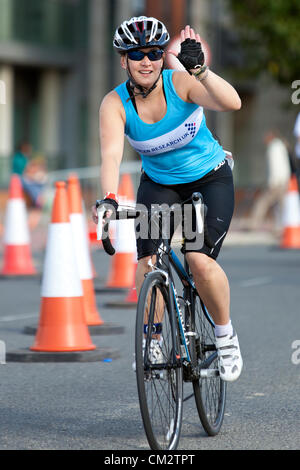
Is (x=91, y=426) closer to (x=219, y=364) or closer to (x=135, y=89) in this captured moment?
(x=219, y=364)

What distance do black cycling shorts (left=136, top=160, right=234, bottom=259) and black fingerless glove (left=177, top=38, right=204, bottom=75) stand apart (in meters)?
0.71

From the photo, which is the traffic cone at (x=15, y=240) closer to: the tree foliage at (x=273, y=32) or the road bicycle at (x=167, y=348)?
the road bicycle at (x=167, y=348)

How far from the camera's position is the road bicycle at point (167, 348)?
486cm

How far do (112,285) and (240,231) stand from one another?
38.2 feet

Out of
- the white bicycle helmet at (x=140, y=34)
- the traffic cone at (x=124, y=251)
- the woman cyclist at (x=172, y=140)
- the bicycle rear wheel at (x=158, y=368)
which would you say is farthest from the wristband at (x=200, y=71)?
the traffic cone at (x=124, y=251)

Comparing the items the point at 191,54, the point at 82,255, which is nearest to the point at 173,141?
the point at 191,54

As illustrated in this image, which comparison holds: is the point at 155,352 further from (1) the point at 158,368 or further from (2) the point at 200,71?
(2) the point at 200,71

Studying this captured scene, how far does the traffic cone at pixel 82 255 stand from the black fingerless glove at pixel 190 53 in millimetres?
4000

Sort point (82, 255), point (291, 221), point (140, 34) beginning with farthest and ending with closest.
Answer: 1. point (291, 221)
2. point (82, 255)
3. point (140, 34)

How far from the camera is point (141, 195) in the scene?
5.66 m

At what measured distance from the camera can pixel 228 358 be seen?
5590mm

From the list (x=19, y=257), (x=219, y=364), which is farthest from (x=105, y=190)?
(x=19, y=257)

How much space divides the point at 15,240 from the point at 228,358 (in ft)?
27.7

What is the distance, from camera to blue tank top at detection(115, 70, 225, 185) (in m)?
5.47
